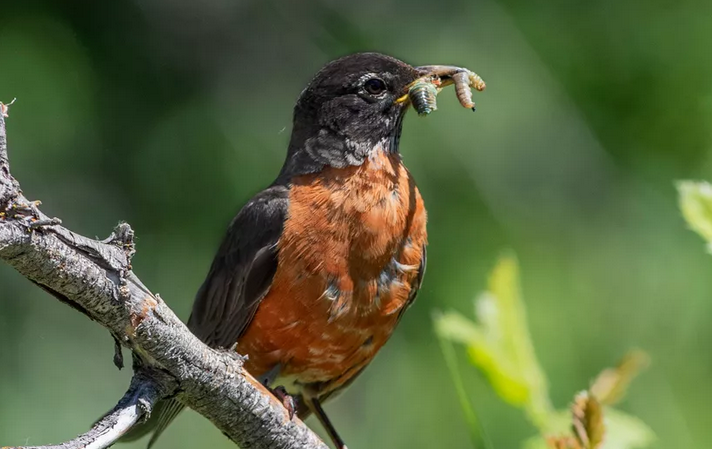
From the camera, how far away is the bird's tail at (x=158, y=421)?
300 cm

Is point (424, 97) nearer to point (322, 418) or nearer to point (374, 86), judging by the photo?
point (374, 86)

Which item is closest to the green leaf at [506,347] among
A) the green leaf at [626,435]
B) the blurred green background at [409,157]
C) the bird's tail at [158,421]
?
the green leaf at [626,435]

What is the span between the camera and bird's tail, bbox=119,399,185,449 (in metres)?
3.00

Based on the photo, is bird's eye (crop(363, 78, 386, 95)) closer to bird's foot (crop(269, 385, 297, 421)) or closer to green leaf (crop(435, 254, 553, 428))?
bird's foot (crop(269, 385, 297, 421))

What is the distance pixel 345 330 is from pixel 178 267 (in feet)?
5.86

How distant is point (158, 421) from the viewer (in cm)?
312

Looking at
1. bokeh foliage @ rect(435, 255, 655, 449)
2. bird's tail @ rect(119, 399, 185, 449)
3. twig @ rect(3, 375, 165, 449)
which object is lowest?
bokeh foliage @ rect(435, 255, 655, 449)

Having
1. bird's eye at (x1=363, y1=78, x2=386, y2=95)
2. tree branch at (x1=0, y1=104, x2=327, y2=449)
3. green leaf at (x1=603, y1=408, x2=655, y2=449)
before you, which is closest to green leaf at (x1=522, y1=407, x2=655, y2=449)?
green leaf at (x1=603, y1=408, x2=655, y2=449)

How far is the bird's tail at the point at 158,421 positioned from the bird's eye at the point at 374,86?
125 centimetres

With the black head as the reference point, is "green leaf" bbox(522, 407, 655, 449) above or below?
below

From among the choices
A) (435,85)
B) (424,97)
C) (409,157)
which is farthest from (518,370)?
(409,157)

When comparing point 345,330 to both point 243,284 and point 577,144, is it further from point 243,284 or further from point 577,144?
point 577,144

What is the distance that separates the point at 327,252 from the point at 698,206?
5.82ft

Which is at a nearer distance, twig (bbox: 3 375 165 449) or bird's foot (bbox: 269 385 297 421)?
twig (bbox: 3 375 165 449)
